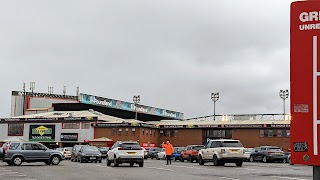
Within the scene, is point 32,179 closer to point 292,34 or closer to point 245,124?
point 292,34

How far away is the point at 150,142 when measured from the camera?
8081 cm

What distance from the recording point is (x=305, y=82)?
5727 mm

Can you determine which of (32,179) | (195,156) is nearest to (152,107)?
(195,156)

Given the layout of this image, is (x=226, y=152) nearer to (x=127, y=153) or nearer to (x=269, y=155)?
(x=127, y=153)

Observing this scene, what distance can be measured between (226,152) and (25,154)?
41.7 ft

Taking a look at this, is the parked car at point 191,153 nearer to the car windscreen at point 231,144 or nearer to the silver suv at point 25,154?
the car windscreen at point 231,144

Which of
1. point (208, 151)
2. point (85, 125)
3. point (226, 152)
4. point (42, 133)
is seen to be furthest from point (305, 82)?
point (42, 133)

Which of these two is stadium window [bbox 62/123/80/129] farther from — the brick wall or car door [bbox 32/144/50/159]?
car door [bbox 32/144/50/159]

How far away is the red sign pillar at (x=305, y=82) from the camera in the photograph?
5.61 m

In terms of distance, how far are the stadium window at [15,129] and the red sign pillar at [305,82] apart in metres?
84.1

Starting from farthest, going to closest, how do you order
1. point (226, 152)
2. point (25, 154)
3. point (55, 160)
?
point (55, 160)
point (25, 154)
point (226, 152)

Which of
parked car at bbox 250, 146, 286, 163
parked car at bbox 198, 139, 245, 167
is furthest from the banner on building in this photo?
parked car at bbox 198, 139, 245, 167

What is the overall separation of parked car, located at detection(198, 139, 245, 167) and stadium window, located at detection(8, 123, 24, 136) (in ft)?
197

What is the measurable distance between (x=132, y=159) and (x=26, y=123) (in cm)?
6014
